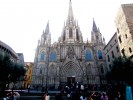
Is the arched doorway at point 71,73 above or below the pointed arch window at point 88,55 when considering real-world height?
below

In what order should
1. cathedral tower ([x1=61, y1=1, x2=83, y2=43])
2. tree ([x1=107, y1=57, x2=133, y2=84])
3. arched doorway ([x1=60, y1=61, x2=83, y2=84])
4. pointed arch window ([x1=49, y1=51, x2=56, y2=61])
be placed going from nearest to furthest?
tree ([x1=107, y1=57, x2=133, y2=84]), arched doorway ([x1=60, y1=61, x2=83, y2=84]), pointed arch window ([x1=49, y1=51, x2=56, y2=61]), cathedral tower ([x1=61, y1=1, x2=83, y2=43])

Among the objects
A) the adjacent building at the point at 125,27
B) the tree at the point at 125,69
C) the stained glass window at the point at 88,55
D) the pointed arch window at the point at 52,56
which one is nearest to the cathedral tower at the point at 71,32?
the stained glass window at the point at 88,55

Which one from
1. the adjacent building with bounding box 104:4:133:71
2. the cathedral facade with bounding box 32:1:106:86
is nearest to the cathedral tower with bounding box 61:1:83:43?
the cathedral facade with bounding box 32:1:106:86

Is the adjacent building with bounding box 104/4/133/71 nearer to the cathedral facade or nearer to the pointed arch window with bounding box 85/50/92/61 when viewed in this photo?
the cathedral facade

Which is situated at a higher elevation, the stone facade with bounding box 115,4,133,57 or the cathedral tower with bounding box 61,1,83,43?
the cathedral tower with bounding box 61,1,83,43

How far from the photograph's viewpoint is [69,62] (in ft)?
121

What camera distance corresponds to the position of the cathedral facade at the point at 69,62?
35.1m

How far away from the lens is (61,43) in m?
39.6

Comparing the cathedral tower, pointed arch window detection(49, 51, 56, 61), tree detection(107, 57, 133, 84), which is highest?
the cathedral tower

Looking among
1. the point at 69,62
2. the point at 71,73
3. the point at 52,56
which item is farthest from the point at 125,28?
the point at 52,56

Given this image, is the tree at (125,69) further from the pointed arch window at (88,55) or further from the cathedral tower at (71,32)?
the cathedral tower at (71,32)

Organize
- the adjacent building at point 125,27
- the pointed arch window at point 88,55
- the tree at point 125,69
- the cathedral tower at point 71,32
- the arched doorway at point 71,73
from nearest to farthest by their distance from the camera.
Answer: the tree at point 125,69 → the adjacent building at point 125,27 → the arched doorway at point 71,73 → the pointed arch window at point 88,55 → the cathedral tower at point 71,32

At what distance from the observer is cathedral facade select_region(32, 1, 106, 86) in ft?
115

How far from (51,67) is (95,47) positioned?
14.7m
